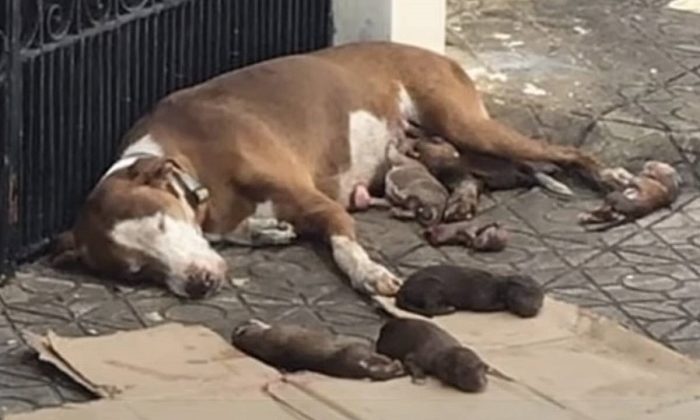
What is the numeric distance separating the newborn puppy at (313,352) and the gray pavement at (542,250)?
257mm

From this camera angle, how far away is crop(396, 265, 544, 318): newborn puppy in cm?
593

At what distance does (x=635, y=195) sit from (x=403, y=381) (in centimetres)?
169

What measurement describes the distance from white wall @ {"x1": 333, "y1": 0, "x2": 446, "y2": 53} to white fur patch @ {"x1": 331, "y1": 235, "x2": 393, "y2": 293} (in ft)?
5.05

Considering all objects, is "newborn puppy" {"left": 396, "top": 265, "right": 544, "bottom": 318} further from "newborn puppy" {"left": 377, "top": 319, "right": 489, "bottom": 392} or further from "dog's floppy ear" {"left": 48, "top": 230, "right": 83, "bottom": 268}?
"dog's floppy ear" {"left": 48, "top": 230, "right": 83, "bottom": 268}

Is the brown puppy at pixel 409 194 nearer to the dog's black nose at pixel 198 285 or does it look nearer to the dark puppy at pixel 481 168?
the dark puppy at pixel 481 168

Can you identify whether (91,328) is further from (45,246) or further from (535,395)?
(535,395)

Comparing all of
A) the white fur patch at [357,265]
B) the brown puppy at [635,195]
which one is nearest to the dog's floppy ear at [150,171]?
the white fur patch at [357,265]

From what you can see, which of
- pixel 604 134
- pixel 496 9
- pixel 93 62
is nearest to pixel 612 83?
pixel 604 134

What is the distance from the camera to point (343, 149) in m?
7.14

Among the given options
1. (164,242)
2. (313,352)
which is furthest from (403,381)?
(164,242)

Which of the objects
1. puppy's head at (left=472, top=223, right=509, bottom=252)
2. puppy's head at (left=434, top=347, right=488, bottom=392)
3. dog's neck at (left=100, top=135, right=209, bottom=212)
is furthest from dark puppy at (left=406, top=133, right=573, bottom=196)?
puppy's head at (left=434, top=347, right=488, bottom=392)

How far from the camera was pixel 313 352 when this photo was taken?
5555 mm

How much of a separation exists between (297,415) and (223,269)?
1.06 m

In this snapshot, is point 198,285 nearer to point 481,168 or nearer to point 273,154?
point 273,154
